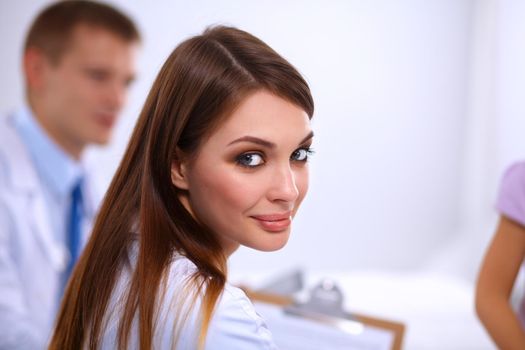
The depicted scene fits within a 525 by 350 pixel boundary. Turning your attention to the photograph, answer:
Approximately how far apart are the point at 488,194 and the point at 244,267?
Result: 1.07 metres

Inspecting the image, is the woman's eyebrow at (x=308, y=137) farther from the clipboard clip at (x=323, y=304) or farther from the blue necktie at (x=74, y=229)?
the blue necktie at (x=74, y=229)

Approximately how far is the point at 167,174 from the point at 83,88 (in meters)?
1.10

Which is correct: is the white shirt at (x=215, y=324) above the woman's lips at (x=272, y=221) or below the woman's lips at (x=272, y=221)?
below

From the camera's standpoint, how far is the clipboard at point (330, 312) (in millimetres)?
986

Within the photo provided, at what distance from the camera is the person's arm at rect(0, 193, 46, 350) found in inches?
55.1

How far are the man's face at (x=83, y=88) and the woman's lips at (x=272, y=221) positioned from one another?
1.14 meters

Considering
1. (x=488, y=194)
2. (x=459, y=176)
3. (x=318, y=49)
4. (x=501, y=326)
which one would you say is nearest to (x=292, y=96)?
(x=501, y=326)

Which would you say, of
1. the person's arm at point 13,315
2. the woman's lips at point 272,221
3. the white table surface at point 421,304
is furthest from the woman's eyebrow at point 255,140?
the person's arm at point 13,315

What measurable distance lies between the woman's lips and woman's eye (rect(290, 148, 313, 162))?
81 mm

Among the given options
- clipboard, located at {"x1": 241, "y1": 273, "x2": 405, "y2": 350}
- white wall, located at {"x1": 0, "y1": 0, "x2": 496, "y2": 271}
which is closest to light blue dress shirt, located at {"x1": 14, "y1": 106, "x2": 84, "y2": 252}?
white wall, located at {"x1": 0, "y1": 0, "x2": 496, "y2": 271}

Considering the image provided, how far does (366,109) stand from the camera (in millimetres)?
2156

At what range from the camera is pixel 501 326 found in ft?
2.96

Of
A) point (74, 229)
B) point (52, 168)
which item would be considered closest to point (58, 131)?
point (52, 168)

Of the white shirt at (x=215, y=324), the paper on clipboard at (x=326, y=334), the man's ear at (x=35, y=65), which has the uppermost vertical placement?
the man's ear at (x=35, y=65)
